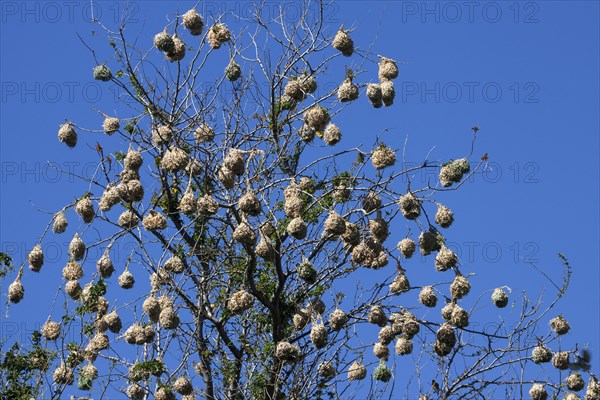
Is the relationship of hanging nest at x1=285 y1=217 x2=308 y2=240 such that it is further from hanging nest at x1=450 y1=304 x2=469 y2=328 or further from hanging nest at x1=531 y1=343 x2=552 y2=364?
hanging nest at x1=531 y1=343 x2=552 y2=364

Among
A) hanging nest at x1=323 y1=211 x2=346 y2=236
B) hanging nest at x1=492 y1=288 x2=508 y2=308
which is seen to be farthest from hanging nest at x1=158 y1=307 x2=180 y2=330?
hanging nest at x1=492 y1=288 x2=508 y2=308

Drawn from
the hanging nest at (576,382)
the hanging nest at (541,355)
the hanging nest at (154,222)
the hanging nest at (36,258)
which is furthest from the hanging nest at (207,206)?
the hanging nest at (576,382)

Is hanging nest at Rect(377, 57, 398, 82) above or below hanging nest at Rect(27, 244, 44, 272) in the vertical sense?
above

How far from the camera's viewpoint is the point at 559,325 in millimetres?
11062

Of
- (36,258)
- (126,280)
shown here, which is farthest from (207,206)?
(36,258)

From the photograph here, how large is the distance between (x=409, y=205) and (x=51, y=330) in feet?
9.42

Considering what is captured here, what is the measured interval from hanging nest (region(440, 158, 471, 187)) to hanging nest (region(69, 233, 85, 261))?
2723mm

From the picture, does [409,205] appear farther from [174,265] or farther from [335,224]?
[174,265]

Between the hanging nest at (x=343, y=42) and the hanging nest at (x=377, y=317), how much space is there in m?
2.10

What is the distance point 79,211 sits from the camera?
1088cm

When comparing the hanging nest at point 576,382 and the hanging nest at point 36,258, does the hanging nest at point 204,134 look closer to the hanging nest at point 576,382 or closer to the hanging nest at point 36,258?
the hanging nest at point 36,258

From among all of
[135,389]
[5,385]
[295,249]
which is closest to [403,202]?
[295,249]

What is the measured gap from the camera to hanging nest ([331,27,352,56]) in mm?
11383

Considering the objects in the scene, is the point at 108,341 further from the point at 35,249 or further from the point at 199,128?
the point at 199,128
